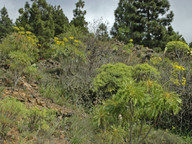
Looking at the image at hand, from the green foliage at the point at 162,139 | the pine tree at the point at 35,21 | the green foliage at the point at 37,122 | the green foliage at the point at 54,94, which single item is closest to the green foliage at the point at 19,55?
the green foliage at the point at 54,94

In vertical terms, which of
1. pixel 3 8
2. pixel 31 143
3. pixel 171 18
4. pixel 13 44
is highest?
pixel 3 8

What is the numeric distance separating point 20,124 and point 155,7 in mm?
16863

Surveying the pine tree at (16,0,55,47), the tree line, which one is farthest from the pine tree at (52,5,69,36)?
the pine tree at (16,0,55,47)

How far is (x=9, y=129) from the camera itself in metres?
2.58

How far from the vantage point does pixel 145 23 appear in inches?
656

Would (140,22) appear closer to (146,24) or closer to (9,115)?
(146,24)

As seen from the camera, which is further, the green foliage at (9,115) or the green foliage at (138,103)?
the green foliage at (9,115)

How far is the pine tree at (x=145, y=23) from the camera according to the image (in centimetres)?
1633

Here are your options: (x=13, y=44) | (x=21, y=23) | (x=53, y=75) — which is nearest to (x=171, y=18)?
(x=21, y=23)

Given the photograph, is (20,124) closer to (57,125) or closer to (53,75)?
(57,125)

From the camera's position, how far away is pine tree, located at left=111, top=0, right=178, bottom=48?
643 inches

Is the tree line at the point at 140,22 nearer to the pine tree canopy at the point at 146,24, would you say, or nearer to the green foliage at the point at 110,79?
the pine tree canopy at the point at 146,24

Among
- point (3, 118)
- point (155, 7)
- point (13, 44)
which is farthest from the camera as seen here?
point (155, 7)

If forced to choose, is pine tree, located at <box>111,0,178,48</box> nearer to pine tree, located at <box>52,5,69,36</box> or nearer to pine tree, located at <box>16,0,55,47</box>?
pine tree, located at <box>52,5,69,36</box>
